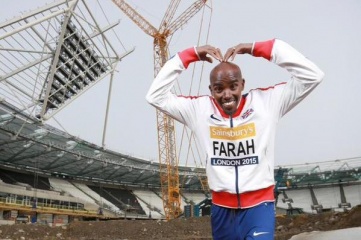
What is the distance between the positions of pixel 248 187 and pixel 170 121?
34916mm

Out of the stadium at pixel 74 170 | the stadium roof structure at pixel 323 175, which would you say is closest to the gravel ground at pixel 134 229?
the stadium at pixel 74 170

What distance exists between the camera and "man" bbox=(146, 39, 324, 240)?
1.91 metres

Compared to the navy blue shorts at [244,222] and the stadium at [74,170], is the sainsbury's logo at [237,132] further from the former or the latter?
the stadium at [74,170]

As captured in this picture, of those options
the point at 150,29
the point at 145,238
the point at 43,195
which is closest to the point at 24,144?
the point at 43,195

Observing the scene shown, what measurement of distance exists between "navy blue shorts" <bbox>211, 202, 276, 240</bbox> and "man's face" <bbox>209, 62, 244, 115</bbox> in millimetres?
560

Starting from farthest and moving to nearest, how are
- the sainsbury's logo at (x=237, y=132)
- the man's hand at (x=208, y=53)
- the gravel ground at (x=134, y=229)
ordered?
the gravel ground at (x=134, y=229) → the man's hand at (x=208, y=53) → the sainsbury's logo at (x=237, y=132)

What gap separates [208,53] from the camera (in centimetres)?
212

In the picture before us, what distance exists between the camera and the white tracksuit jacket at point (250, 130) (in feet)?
6.29

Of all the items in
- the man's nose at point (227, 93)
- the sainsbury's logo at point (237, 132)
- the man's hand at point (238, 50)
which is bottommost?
the sainsbury's logo at point (237, 132)

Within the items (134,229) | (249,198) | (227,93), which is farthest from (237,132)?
(134,229)

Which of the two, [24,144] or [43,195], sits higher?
[24,144]

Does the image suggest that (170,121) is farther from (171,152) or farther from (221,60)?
(221,60)

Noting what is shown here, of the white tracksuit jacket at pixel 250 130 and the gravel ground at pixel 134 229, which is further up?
the white tracksuit jacket at pixel 250 130

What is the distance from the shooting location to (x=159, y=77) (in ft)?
7.34
